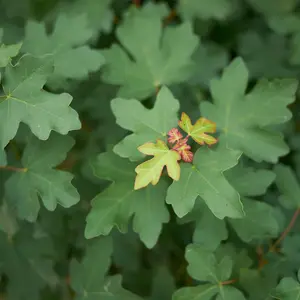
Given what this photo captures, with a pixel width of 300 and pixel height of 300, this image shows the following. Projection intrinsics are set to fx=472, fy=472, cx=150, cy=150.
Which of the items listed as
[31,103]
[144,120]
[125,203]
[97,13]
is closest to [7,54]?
[31,103]

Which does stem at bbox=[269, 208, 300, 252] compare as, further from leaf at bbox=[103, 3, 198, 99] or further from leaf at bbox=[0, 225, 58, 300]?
leaf at bbox=[0, 225, 58, 300]

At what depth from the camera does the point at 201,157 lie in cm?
132

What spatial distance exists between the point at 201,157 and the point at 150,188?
0.24 m

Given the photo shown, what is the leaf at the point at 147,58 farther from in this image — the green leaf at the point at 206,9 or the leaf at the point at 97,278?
the leaf at the point at 97,278

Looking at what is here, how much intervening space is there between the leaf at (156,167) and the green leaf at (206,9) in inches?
39.7

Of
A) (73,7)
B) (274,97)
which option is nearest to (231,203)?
(274,97)

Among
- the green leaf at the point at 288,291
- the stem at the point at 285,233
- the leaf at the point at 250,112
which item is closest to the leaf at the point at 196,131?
the leaf at the point at 250,112

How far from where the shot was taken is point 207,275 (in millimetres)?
1455

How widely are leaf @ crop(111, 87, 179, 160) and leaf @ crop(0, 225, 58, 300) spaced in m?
0.67

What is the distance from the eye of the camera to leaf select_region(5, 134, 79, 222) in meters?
1.42

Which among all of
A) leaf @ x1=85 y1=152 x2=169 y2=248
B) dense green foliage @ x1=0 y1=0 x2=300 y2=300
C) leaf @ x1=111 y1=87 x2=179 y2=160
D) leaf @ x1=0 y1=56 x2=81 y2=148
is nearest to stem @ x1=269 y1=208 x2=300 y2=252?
dense green foliage @ x1=0 y1=0 x2=300 y2=300

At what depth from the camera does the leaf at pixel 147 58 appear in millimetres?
1687

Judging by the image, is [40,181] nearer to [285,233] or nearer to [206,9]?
[285,233]

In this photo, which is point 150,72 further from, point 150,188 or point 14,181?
point 14,181
